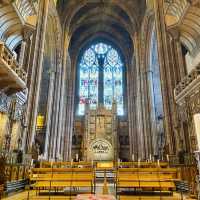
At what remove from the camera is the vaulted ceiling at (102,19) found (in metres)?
21.0

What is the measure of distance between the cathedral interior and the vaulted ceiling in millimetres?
114

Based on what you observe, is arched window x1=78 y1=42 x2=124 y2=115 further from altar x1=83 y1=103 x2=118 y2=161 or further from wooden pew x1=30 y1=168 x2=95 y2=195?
wooden pew x1=30 y1=168 x2=95 y2=195

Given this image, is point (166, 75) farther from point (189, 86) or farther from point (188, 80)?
point (189, 86)

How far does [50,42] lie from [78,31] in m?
7.92

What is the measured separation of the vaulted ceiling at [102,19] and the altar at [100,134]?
8450 mm

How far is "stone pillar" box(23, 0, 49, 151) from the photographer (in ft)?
35.7

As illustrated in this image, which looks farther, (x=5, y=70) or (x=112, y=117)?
(x=112, y=117)

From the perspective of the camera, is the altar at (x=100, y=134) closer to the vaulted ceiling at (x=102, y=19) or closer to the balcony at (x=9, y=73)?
the vaulted ceiling at (x=102, y=19)

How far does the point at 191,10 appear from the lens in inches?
444

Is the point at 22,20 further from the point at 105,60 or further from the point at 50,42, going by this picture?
the point at 105,60

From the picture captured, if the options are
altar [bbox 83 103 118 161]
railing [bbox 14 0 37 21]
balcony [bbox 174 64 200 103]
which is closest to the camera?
balcony [bbox 174 64 200 103]

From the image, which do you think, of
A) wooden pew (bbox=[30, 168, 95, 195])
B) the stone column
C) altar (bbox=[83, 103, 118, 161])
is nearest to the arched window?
altar (bbox=[83, 103, 118, 161])

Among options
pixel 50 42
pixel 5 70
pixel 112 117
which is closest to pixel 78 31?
pixel 50 42

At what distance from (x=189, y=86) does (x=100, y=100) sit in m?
15.8
